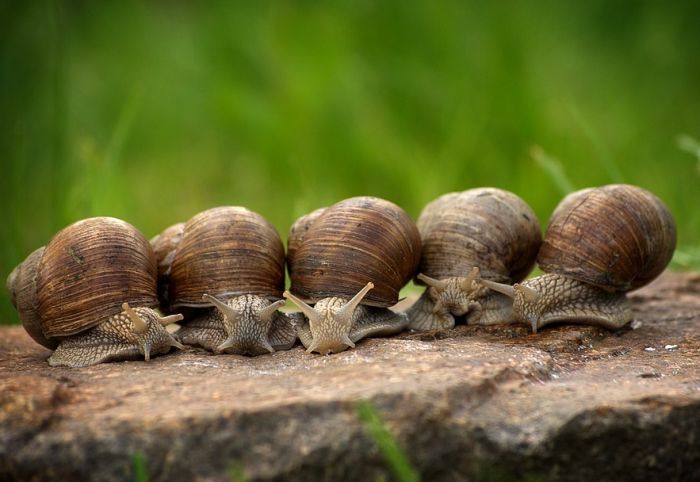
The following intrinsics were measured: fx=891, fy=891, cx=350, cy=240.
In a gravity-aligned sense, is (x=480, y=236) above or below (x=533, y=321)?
above

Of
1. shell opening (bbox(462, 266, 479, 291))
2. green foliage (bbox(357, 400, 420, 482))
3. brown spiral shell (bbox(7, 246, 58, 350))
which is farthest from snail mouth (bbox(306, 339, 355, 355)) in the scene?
brown spiral shell (bbox(7, 246, 58, 350))

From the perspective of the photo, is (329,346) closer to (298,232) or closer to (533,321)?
(298,232)

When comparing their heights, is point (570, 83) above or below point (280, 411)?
above

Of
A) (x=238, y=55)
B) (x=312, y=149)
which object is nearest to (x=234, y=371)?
(x=312, y=149)

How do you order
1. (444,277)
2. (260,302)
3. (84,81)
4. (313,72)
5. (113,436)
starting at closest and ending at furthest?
(113,436), (260,302), (444,277), (313,72), (84,81)

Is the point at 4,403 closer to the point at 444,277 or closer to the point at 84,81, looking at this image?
the point at 444,277

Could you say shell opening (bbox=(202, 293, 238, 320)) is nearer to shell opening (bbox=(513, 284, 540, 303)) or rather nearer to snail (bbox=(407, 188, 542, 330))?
snail (bbox=(407, 188, 542, 330))

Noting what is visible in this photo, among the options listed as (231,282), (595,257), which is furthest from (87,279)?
(595,257)
